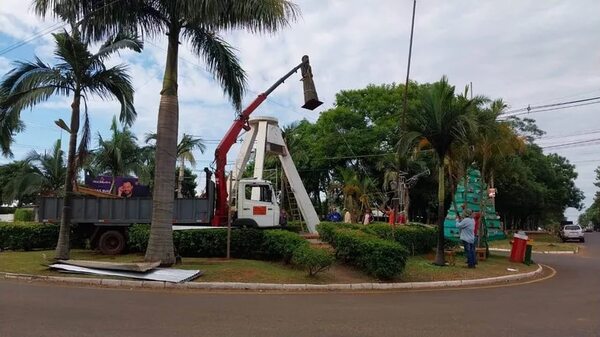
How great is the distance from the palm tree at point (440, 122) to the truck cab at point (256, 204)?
18.4 feet

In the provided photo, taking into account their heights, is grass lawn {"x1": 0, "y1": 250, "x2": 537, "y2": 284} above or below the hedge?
below

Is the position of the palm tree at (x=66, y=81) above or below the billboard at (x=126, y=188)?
above

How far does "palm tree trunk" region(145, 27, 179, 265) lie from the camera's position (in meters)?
14.6

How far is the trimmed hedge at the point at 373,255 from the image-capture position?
13.9 m

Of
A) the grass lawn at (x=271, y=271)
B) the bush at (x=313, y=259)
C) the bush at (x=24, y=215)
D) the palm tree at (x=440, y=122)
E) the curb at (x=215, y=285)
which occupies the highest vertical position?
the palm tree at (x=440, y=122)

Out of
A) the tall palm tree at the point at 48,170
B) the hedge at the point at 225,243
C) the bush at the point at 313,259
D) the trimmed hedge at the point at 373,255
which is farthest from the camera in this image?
the tall palm tree at the point at 48,170

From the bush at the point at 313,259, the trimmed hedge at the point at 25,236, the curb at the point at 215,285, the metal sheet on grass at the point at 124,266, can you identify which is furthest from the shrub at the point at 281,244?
the trimmed hedge at the point at 25,236

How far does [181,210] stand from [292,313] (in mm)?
10932

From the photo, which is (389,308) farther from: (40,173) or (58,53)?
(40,173)

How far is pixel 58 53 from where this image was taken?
16.1 m

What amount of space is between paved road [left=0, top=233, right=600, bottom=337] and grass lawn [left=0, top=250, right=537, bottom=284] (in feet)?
5.28

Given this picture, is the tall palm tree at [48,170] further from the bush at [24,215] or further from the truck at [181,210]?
the truck at [181,210]

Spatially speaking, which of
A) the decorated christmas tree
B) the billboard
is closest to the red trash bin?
the decorated christmas tree

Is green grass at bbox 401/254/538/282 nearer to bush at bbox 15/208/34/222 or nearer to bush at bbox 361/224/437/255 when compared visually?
bush at bbox 361/224/437/255
